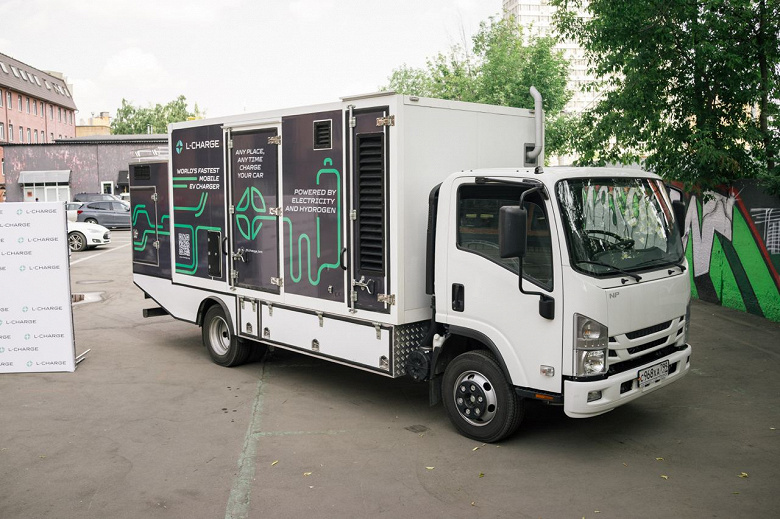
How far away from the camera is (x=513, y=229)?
5621 mm

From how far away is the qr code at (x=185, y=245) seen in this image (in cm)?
961

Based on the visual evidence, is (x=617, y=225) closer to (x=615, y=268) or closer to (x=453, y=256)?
(x=615, y=268)

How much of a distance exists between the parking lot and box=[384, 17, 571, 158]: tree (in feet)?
47.1

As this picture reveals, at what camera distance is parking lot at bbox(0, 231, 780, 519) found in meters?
5.26

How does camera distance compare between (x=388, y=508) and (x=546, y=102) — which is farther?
(x=546, y=102)

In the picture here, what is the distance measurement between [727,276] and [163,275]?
30.2 feet

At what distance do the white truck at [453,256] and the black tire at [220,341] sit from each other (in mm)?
378

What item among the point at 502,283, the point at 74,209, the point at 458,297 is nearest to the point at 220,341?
the point at 458,297

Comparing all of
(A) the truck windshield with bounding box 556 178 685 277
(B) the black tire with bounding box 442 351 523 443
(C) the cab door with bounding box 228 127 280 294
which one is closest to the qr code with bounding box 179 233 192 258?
(C) the cab door with bounding box 228 127 280 294

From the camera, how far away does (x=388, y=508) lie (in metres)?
5.17

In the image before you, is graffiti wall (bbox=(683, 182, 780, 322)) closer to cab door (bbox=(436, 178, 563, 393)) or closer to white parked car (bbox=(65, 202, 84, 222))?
cab door (bbox=(436, 178, 563, 393))

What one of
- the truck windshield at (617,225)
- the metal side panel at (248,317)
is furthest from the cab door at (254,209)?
the truck windshield at (617,225)

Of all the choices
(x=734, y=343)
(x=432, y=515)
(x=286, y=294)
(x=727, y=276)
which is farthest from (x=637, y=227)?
(x=727, y=276)

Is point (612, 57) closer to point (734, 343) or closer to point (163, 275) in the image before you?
point (734, 343)
